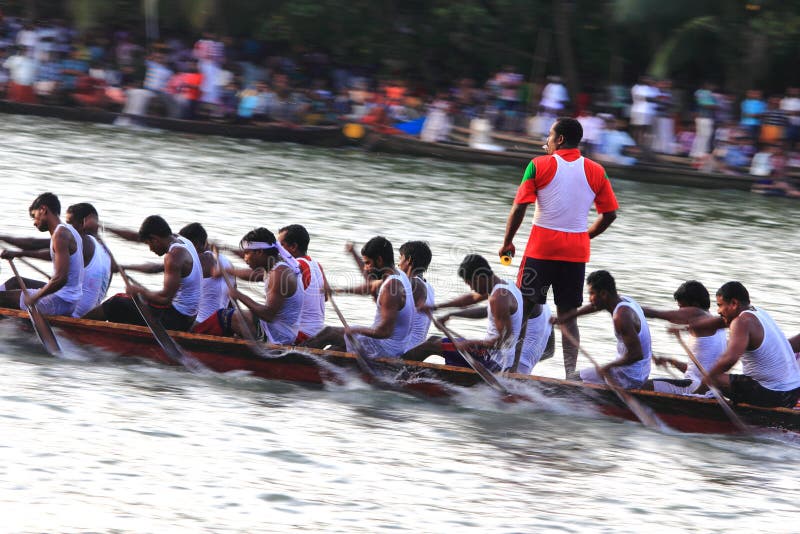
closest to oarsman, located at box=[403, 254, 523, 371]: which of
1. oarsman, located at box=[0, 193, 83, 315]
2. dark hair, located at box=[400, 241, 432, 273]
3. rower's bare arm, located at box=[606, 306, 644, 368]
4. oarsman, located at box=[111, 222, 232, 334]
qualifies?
dark hair, located at box=[400, 241, 432, 273]

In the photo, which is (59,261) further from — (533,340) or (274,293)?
(533,340)

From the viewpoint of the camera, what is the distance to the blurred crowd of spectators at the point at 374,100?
19594 mm

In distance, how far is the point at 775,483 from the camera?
7.00m

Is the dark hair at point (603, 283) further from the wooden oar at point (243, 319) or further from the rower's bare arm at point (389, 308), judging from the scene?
the wooden oar at point (243, 319)

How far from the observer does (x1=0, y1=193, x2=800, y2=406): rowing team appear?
291 inches

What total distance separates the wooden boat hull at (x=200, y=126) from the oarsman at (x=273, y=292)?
12767mm

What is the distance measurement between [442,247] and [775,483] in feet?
23.8

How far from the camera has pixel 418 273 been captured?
7.87 metres

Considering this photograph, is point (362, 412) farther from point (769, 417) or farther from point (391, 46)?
point (391, 46)

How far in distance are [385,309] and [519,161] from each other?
41.5 ft

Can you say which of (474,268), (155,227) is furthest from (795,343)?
(155,227)

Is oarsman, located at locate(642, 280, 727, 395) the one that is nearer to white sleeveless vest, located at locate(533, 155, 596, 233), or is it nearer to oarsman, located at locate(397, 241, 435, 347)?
white sleeveless vest, located at locate(533, 155, 596, 233)

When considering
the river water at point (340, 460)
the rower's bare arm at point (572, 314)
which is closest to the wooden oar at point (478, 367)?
the river water at point (340, 460)

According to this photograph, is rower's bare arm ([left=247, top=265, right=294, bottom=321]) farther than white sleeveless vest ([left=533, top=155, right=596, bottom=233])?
Yes
